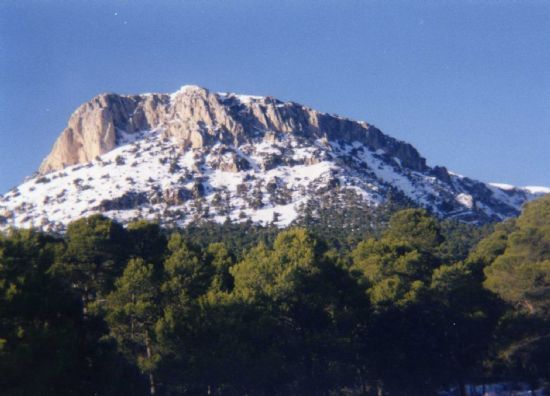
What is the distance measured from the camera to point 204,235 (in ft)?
306

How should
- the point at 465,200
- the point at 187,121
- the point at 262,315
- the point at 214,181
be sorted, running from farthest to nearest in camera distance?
the point at 187,121 < the point at 465,200 < the point at 214,181 < the point at 262,315

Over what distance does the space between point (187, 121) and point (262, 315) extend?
144 meters

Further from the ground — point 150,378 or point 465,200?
point 465,200

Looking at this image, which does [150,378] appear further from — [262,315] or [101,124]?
[101,124]

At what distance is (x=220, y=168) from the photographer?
6147 inches

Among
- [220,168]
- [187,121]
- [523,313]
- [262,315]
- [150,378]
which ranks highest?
[187,121]

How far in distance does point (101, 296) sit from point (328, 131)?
152 m

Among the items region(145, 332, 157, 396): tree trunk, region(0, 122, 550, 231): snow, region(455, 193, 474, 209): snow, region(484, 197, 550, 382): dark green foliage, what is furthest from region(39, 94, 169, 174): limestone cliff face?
region(145, 332, 157, 396): tree trunk

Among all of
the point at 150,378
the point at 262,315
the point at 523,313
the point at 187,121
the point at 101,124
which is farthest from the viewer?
the point at 101,124

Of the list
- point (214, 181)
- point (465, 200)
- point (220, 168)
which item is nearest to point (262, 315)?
point (214, 181)

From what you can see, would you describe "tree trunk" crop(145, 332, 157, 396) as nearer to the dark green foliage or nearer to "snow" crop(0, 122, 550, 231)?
the dark green foliage

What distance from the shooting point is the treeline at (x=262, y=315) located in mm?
24281

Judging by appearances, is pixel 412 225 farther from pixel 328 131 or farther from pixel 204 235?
pixel 328 131

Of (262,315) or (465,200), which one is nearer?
(262,315)
